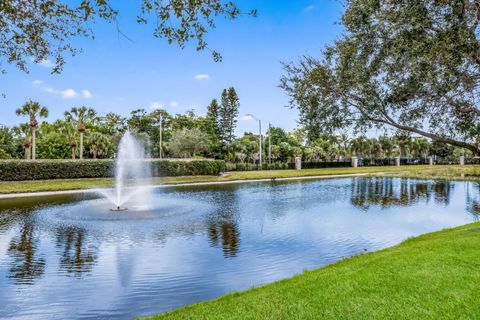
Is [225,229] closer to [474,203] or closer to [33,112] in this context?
[474,203]

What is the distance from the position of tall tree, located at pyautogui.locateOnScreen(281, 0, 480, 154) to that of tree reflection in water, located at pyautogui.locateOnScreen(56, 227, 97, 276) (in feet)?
21.5

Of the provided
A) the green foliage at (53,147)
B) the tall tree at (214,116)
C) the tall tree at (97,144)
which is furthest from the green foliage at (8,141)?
the tall tree at (214,116)

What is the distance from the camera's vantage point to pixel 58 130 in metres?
61.2

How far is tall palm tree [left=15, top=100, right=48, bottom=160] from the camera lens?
1457 inches

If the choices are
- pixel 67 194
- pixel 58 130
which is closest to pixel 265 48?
pixel 67 194

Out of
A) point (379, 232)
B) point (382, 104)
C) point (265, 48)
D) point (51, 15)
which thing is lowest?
point (379, 232)

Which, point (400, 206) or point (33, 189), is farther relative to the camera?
point (33, 189)

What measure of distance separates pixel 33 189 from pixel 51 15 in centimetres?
2202

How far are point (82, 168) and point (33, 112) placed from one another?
11.5 m

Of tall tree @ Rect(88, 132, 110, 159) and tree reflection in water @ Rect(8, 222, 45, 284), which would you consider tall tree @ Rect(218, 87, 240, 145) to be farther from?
tree reflection in water @ Rect(8, 222, 45, 284)

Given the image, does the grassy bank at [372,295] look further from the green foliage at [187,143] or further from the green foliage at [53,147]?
the green foliage at [53,147]

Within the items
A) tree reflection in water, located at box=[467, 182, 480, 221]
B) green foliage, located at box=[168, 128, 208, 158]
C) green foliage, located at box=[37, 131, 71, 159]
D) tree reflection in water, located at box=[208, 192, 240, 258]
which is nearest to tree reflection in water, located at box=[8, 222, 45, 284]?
tree reflection in water, located at box=[208, 192, 240, 258]

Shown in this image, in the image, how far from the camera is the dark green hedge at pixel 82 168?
27391 millimetres

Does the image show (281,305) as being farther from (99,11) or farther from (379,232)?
(379,232)
